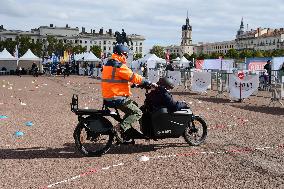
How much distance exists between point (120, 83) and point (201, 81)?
51.0ft

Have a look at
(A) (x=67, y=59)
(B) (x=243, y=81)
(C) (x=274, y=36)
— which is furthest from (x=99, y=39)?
(B) (x=243, y=81)

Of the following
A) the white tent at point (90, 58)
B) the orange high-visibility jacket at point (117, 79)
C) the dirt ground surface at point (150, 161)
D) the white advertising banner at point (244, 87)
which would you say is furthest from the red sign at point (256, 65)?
the white tent at point (90, 58)

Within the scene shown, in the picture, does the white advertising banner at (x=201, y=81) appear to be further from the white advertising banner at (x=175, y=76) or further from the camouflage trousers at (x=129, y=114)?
the camouflage trousers at (x=129, y=114)

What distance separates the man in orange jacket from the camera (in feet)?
23.6

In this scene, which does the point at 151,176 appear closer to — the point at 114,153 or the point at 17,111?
the point at 114,153

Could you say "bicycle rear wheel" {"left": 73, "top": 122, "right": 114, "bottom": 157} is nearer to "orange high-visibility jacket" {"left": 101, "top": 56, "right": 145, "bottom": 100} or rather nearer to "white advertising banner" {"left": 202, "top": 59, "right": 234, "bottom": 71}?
"orange high-visibility jacket" {"left": 101, "top": 56, "right": 145, "bottom": 100}

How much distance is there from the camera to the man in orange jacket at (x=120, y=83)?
718 centimetres

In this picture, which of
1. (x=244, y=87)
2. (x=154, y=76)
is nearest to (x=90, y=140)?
(x=244, y=87)

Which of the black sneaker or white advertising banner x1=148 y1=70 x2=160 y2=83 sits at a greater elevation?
white advertising banner x1=148 y1=70 x2=160 y2=83

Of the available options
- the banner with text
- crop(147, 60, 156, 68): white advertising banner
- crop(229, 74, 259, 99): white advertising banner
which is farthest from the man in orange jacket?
crop(147, 60, 156, 68): white advertising banner

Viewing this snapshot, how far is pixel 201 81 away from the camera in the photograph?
22500 millimetres

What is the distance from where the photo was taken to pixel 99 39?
195 m

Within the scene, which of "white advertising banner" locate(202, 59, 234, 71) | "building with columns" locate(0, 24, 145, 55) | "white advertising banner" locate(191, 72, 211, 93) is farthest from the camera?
"building with columns" locate(0, 24, 145, 55)

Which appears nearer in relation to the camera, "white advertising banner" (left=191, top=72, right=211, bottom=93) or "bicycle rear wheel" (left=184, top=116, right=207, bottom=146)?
"bicycle rear wheel" (left=184, top=116, right=207, bottom=146)
